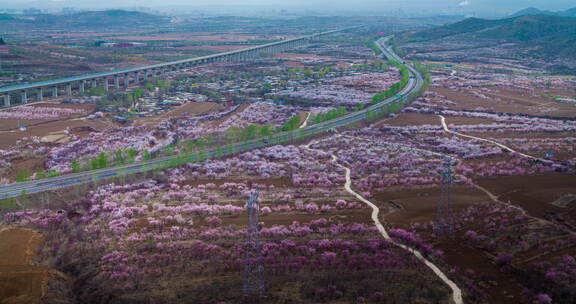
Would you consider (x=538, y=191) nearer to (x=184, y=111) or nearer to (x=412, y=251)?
(x=412, y=251)

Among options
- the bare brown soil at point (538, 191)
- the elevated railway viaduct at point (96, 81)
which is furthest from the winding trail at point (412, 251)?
the elevated railway viaduct at point (96, 81)

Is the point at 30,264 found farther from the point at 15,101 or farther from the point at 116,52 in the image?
the point at 116,52

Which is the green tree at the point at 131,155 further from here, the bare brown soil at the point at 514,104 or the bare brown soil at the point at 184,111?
the bare brown soil at the point at 514,104

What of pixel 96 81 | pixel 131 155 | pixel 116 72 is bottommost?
pixel 131 155

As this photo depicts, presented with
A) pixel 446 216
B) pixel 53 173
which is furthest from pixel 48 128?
pixel 446 216

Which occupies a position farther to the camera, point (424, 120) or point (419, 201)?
point (424, 120)

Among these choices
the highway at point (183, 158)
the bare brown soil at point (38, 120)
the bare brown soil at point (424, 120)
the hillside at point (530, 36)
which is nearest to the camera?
the highway at point (183, 158)

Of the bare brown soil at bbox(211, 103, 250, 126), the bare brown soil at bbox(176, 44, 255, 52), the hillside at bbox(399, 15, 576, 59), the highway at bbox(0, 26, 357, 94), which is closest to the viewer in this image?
the bare brown soil at bbox(211, 103, 250, 126)

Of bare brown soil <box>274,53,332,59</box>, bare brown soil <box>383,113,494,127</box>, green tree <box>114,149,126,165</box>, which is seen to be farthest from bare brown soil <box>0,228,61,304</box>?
bare brown soil <box>274,53,332,59</box>

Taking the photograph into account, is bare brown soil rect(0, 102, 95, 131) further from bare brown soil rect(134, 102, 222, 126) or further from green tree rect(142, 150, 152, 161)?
green tree rect(142, 150, 152, 161)
